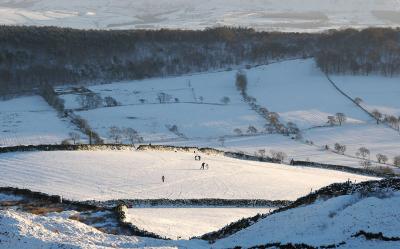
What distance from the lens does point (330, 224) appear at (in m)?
20.8

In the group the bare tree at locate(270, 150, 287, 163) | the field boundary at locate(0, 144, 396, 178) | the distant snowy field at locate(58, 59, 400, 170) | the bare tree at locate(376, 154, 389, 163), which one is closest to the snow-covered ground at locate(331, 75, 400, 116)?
the distant snowy field at locate(58, 59, 400, 170)

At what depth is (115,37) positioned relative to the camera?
10819 cm

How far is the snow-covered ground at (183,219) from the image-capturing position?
88.9 ft

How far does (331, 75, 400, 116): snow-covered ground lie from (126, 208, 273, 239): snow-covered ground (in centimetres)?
4401

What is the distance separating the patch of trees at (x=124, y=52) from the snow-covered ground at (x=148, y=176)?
50.1m

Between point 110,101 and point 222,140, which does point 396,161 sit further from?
point 110,101

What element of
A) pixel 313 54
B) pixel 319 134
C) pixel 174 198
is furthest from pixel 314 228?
pixel 313 54

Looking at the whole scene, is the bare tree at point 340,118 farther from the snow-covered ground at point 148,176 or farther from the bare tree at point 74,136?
the bare tree at point 74,136

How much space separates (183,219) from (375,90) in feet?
187

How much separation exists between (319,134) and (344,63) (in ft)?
107

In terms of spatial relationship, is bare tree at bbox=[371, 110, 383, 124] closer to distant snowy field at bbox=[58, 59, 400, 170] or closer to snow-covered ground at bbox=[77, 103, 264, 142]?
distant snowy field at bbox=[58, 59, 400, 170]

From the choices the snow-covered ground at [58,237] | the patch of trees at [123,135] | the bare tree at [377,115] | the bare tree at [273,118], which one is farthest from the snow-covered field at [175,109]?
the snow-covered ground at [58,237]

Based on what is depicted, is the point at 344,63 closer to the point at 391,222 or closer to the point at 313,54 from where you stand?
the point at 313,54

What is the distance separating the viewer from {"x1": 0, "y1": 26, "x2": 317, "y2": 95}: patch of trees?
94250 millimetres
